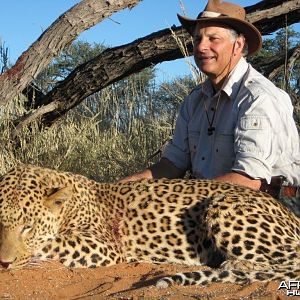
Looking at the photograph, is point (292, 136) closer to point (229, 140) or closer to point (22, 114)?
point (229, 140)

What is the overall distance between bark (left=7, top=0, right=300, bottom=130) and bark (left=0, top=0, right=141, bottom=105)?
0.99m

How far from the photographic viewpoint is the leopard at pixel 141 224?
14.9 ft

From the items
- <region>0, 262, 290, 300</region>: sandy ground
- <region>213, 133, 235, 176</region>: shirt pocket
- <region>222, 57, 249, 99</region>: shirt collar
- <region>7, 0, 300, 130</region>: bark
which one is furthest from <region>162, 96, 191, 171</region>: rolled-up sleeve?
<region>0, 262, 290, 300</region>: sandy ground

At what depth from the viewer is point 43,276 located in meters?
4.38

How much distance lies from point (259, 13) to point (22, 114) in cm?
323

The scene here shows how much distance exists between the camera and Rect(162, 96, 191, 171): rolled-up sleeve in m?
6.51

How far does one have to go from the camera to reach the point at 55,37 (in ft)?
24.2

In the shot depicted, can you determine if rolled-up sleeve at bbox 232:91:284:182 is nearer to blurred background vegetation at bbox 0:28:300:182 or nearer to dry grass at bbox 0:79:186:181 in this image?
blurred background vegetation at bbox 0:28:300:182

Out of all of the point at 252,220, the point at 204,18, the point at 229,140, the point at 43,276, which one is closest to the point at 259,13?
the point at 204,18

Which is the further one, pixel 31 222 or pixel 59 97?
pixel 59 97

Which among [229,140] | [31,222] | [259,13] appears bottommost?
[31,222]

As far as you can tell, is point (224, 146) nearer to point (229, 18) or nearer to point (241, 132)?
point (241, 132)

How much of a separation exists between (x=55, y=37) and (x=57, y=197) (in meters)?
3.01

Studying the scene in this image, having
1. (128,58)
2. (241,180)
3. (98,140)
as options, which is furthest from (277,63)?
(241,180)
